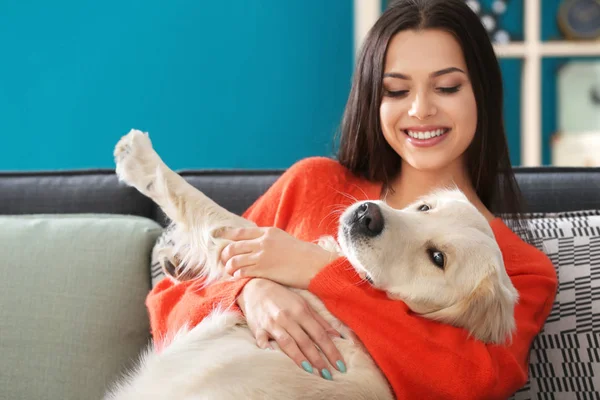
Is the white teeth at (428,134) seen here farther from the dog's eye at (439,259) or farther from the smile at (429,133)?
the dog's eye at (439,259)

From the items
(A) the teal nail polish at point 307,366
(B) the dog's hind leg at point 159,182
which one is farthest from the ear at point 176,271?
(A) the teal nail polish at point 307,366

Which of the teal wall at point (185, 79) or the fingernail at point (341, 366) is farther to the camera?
the teal wall at point (185, 79)

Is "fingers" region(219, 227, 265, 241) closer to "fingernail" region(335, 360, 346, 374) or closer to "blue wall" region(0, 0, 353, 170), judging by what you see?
"fingernail" region(335, 360, 346, 374)

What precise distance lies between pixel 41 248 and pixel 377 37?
101cm

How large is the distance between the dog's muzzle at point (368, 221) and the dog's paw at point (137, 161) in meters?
0.48

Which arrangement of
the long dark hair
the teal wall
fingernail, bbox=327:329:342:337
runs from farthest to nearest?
the teal wall < the long dark hair < fingernail, bbox=327:329:342:337

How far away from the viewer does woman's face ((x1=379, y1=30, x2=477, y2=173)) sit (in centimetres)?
150

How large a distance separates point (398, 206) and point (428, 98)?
0.30 m

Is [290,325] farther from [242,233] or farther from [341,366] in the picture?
[242,233]

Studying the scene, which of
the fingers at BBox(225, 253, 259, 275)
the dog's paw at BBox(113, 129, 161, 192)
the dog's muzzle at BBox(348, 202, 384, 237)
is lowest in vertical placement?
the fingers at BBox(225, 253, 259, 275)

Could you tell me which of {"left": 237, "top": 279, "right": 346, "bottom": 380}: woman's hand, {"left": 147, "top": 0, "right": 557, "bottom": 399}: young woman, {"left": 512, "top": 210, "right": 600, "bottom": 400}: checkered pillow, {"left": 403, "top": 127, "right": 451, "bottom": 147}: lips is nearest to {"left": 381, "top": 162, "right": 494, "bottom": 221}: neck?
{"left": 147, "top": 0, "right": 557, "bottom": 399}: young woman

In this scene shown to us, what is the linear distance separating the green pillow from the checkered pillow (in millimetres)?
958

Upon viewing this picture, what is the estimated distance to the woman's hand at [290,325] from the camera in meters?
1.17

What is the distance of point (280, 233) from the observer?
1.36m
